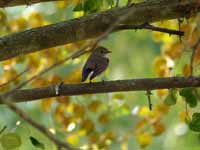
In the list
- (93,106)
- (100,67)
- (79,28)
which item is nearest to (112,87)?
(79,28)

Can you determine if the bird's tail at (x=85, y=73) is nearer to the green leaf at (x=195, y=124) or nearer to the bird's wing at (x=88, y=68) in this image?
the bird's wing at (x=88, y=68)

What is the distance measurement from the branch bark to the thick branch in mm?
262

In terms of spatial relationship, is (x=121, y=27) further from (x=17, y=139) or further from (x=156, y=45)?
(x=156, y=45)

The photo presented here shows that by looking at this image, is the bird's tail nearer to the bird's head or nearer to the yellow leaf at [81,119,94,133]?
the bird's head

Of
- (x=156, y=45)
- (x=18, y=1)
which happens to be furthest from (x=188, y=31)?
(x=156, y=45)

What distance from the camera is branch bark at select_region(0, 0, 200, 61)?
129 inches

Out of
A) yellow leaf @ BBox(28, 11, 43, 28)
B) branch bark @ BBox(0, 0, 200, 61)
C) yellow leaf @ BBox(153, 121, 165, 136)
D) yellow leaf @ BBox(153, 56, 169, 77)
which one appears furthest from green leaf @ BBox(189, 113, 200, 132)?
yellow leaf @ BBox(28, 11, 43, 28)

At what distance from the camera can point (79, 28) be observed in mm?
3311

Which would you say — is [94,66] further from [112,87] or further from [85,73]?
[112,87]

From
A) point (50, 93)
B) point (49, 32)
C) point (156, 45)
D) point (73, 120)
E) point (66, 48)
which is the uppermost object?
point (49, 32)

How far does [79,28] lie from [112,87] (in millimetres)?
379

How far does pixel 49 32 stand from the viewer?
3312mm

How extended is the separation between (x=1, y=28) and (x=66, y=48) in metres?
0.51

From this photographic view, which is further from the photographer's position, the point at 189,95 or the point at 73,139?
the point at 73,139
